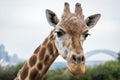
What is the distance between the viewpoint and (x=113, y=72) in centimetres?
2147

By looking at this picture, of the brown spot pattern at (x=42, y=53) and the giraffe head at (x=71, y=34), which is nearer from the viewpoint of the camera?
the giraffe head at (x=71, y=34)

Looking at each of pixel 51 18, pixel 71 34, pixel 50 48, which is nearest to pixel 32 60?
pixel 50 48

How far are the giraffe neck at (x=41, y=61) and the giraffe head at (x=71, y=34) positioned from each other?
0.36 meters

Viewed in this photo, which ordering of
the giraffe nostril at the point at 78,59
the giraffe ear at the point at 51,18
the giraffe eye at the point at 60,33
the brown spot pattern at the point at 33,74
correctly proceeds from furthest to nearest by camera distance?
the brown spot pattern at the point at 33,74 < the giraffe ear at the point at 51,18 < the giraffe eye at the point at 60,33 < the giraffe nostril at the point at 78,59

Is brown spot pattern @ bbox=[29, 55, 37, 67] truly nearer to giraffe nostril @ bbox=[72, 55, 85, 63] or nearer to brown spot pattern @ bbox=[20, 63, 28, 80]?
brown spot pattern @ bbox=[20, 63, 28, 80]

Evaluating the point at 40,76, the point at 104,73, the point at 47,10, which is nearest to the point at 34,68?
the point at 40,76

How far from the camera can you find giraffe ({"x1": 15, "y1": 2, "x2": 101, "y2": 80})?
21.9ft

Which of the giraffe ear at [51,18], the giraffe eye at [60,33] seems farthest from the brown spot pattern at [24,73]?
the giraffe eye at [60,33]

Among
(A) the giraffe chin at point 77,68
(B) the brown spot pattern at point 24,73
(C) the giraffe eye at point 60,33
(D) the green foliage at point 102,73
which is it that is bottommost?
(D) the green foliage at point 102,73

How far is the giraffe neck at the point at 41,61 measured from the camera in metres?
7.81

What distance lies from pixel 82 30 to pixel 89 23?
72cm

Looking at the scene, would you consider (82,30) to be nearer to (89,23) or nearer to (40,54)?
(89,23)

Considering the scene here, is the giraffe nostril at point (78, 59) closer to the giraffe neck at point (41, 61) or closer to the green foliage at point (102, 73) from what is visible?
the giraffe neck at point (41, 61)

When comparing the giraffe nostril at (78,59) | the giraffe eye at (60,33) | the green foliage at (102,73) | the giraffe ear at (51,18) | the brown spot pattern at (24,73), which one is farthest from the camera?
the green foliage at (102,73)
